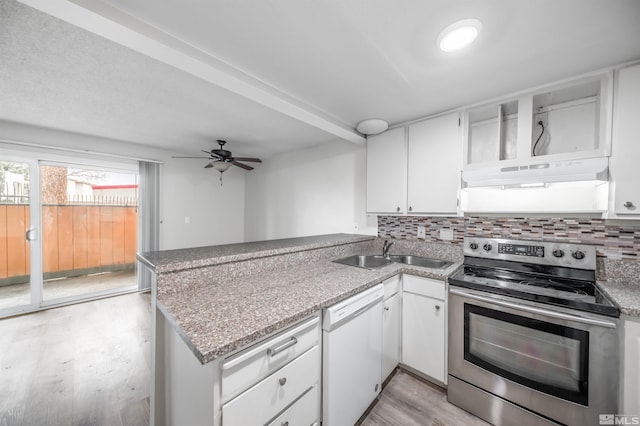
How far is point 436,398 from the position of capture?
68.9 inches

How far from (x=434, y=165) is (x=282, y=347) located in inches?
79.5

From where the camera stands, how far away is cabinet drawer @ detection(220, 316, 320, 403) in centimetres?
83

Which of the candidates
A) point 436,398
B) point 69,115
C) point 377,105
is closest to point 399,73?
point 377,105

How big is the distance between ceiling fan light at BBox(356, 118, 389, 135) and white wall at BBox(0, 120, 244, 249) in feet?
10.9

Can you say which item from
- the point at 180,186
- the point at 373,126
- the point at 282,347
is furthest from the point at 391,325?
the point at 180,186

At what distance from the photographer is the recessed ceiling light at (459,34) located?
1.21 metres

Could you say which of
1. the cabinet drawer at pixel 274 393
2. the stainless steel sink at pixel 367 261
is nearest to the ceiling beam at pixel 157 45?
the stainless steel sink at pixel 367 261

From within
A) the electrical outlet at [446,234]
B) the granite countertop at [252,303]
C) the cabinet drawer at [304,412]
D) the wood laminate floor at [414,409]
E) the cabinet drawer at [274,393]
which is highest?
the electrical outlet at [446,234]

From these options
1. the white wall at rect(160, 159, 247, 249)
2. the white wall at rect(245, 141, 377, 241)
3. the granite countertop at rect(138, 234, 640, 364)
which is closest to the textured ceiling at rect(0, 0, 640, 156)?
the white wall at rect(245, 141, 377, 241)

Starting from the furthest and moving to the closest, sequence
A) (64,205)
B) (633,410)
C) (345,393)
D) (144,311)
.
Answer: (64,205) < (144,311) < (345,393) < (633,410)

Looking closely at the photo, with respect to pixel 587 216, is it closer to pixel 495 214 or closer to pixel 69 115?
pixel 495 214

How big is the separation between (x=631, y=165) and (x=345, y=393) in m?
2.25

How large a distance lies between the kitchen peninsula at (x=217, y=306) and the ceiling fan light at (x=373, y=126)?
1468 millimetres

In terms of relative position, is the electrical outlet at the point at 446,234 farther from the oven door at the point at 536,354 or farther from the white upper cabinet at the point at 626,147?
the white upper cabinet at the point at 626,147
